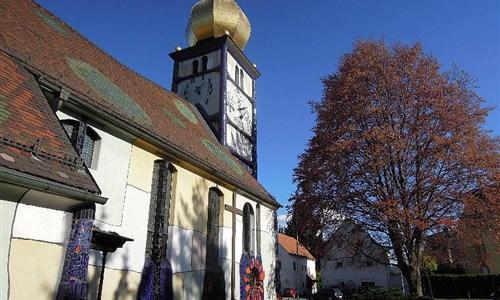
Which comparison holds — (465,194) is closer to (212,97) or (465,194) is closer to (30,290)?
(212,97)

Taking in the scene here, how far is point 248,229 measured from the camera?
47.2 feet

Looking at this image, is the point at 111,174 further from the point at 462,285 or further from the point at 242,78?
the point at 462,285

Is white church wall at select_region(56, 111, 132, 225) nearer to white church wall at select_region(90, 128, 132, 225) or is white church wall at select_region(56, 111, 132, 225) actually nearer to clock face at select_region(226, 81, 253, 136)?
white church wall at select_region(90, 128, 132, 225)

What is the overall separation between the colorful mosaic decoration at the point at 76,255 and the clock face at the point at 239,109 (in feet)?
47.1

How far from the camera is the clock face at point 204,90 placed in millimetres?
20266

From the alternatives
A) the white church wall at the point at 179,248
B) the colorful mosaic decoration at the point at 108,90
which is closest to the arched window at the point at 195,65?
the colorful mosaic decoration at the point at 108,90

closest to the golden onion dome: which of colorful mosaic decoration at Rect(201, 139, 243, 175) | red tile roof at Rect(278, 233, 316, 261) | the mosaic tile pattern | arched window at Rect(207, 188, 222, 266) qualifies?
colorful mosaic decoration at Rect(201, 139, 243, 175)

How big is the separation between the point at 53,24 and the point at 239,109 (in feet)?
39.2

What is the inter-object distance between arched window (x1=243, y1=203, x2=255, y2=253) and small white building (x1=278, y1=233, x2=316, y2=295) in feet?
85.9

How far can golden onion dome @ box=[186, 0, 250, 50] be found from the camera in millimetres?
23625

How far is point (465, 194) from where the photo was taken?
48.3 ft

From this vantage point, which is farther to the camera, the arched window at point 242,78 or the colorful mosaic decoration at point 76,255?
the arched window at point 242,78

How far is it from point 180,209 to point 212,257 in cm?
217

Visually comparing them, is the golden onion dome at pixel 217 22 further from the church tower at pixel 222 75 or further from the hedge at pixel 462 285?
the hedge at pixel 462 285
